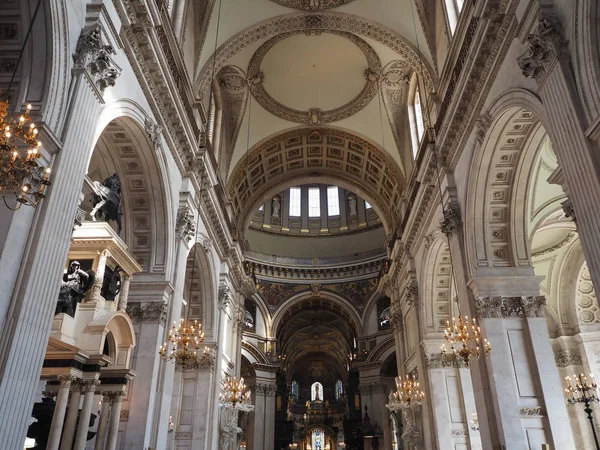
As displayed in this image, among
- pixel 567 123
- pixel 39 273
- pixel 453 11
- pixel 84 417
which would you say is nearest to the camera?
pixel 39 273

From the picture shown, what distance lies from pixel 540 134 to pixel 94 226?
10.1 meters

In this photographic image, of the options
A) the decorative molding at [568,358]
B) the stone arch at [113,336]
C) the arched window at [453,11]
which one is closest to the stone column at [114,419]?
the stone arch at [113,336]

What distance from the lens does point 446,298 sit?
60.9 ft

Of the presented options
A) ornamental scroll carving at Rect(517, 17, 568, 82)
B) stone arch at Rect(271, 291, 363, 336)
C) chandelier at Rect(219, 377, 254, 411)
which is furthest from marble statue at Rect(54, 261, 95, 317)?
stone arch at Rect(271, 291, 363, 336)

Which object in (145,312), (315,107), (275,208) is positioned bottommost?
(145,312)

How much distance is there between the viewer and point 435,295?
18.5 metres

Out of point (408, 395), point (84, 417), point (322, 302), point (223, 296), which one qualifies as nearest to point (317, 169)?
point (223, 296)

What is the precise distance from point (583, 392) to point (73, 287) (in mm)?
15480

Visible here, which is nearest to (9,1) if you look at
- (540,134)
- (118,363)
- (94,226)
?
(94,226)

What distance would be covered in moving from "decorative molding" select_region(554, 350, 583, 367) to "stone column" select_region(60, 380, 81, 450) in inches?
671

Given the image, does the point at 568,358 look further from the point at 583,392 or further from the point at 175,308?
the point at 175,308

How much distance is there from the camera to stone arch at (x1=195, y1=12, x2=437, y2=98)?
16.9 m

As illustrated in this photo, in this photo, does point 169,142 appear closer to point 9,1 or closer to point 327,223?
point 9,1

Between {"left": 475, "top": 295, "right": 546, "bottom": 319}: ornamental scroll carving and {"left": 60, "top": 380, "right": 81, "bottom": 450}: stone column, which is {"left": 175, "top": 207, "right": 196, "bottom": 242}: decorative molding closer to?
{"left": 60, "top": 380, "right": 81, "bottom": 450}: stone column
